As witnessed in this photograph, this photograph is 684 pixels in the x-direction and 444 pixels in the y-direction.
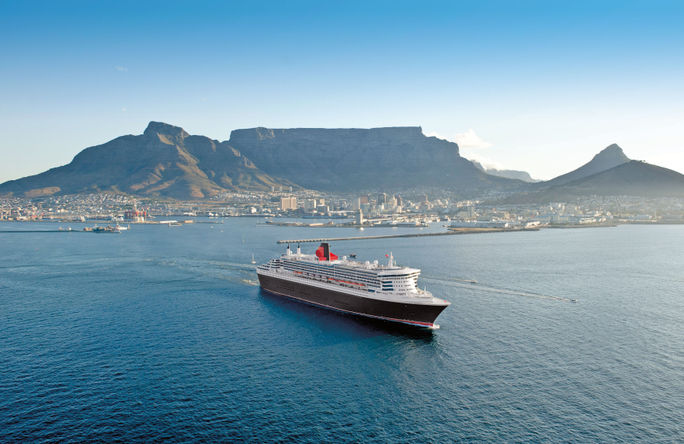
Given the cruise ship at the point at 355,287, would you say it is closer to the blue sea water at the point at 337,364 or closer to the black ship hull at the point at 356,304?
the black ship hull at the point at 356,304

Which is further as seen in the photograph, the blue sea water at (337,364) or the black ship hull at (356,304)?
the black ship hull at (356,304)

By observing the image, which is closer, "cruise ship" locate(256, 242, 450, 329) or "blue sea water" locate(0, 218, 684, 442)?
"blue sea water" locate(0, 218, 684, 442)

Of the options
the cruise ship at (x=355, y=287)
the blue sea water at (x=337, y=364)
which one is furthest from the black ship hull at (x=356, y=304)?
the blue sea water at (x=337, y=364)

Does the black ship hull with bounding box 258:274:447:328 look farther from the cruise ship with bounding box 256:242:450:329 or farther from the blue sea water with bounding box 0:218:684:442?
the blue sea water with bounding box 0:218:684:442

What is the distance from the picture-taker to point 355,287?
128ft

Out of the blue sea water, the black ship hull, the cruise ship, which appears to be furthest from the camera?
the cruise ship

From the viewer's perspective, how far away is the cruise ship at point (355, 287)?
114 feet

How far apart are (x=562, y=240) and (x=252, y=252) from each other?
68.8m

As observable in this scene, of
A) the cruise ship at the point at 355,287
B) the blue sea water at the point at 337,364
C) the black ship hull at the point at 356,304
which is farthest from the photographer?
the cruise ship at the point at 355,287

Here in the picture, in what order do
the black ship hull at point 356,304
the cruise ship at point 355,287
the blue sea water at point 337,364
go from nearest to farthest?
the blue sea water at point 337,364 → the black ship hull at point 356,304 → the cruise ship at point 355,287

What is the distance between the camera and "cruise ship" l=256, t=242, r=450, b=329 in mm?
34750

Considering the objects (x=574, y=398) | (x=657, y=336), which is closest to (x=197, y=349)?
(x=574, y=398)

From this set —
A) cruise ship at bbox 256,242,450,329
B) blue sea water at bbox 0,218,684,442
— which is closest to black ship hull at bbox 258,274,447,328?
cruise ship at bbox 256,242,450,329

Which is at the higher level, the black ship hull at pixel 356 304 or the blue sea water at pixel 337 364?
the black ship hull at pixel 356 304
